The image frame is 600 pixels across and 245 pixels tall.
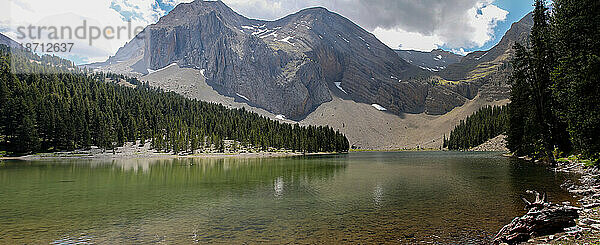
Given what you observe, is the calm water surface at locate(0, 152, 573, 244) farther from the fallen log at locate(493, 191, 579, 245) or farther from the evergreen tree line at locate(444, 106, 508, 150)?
the evergreen tree line at locate(444, 106, 508, 150)

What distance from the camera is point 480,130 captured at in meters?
150

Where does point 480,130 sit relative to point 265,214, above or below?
above

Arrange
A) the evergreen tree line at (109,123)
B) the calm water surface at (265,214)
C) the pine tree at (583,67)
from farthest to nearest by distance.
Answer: the evergreen tree line at (109,123), the pine tree at (583,67), the calm water surface at (265,214)

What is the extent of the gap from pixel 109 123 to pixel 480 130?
158983 mm

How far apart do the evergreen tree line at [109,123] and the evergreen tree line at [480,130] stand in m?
60.2

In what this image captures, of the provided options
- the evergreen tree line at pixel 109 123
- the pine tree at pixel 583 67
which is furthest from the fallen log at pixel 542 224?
the evergreen tree line at pixel 109 123

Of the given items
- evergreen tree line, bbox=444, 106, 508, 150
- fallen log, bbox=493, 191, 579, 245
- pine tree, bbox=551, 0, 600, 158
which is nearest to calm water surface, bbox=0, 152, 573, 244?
fallen log, bbox=493, 191, 579, 245

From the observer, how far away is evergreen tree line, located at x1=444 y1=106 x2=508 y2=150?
142125 millimetres

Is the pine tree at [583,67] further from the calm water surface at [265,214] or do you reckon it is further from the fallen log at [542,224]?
the fallen log at [542,224]

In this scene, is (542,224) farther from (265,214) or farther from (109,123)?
(109,123)

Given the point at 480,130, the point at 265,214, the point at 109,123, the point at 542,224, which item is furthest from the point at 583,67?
the point at 480,130

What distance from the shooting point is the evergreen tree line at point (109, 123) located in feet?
324

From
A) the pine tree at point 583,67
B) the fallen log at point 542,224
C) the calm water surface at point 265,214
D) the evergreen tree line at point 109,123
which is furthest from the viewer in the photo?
the evergreen tree line at point 109,123

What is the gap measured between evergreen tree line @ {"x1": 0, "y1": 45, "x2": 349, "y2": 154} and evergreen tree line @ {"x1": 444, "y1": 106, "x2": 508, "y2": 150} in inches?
2370
